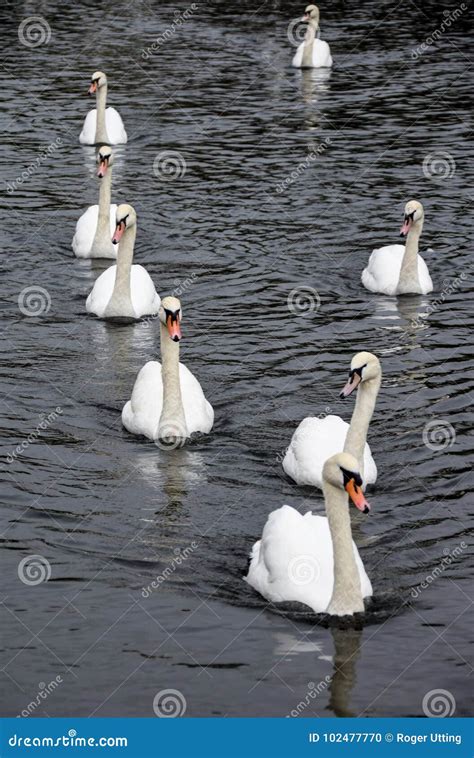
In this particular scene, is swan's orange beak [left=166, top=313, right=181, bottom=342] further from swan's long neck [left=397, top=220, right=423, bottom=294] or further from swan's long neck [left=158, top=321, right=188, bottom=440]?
swan's long neck [left=397, top=220, right=423, bottom=294]

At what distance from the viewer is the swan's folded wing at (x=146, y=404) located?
48.2 feet

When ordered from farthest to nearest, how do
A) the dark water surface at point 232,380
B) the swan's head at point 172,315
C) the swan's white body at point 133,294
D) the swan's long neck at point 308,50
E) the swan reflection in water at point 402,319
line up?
1. the swan's long neck at point 308,50
2. the swan's white body at point 133,294
3. the swan reflection in water at point 402,319
4. the swan's head at point 172,315
5. the dark water surface at point 232,380

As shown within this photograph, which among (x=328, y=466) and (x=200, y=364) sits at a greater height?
(x=328, y=466)

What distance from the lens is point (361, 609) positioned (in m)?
11.1

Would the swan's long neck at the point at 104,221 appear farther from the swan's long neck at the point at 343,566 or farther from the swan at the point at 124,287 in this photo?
the swan's long neck at the point at 343,566

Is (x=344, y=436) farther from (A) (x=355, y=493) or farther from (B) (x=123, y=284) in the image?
(B) (x=123, y=284)

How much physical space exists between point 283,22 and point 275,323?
23044 mm

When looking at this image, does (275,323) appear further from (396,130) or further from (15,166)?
(396,130)

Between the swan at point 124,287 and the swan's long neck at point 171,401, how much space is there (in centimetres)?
373

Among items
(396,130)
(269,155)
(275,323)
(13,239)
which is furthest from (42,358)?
(396,130)

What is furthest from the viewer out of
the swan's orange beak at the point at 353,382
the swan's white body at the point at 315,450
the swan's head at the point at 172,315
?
the swan's head at the point at 172,315

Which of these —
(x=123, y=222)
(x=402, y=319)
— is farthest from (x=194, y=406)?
(x=402, y=319)

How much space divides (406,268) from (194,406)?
5.32 metres

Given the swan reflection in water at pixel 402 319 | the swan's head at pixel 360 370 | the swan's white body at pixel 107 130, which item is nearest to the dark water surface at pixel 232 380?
the swan reflection in water at pixel 402 319
